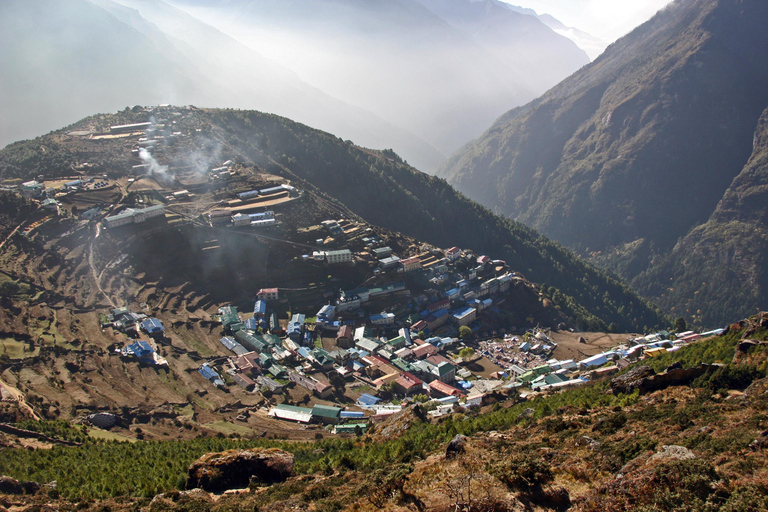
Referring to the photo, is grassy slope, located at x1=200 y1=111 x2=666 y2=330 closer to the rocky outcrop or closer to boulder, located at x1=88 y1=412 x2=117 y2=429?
boulder, located at x1=88 y1=412 x2=117 y2=429

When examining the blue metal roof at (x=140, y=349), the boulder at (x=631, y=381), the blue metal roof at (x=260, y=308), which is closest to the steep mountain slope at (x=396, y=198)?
the blue metal roof at (x=260, y=308)

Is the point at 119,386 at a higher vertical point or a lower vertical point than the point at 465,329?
higher

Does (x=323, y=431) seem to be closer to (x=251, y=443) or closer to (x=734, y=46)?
(x=251, y=443)

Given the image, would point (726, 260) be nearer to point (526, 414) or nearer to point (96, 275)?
point (526, 414)

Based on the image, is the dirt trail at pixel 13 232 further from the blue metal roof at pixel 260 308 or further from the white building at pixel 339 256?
the white building at pixel 339 256

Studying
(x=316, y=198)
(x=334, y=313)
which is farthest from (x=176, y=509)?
(x=316, y=198)

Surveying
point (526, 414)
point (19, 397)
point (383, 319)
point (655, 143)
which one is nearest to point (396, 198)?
point (383, 319)
